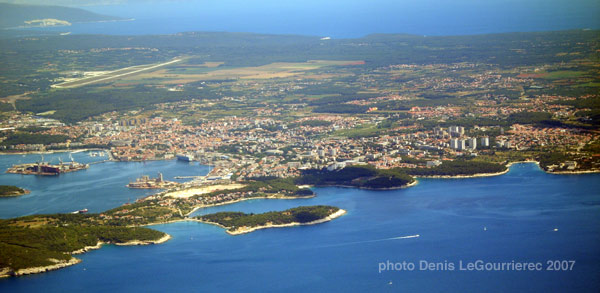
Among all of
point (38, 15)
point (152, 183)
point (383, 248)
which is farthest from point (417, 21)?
point (383, 248)

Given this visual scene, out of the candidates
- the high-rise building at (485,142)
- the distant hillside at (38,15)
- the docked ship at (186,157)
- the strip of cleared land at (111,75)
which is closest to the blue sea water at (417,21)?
the distant hillside at (38,15)

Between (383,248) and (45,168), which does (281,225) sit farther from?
(45,168)

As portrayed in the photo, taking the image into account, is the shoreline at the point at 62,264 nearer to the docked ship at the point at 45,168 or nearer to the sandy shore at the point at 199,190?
the sandy shore at the point at 199,190

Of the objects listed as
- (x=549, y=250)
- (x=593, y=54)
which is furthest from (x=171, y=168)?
(x=593, y=54)

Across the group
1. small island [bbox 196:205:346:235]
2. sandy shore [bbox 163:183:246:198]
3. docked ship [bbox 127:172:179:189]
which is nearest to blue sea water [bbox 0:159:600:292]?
small island [bbox 196:205:346:235]

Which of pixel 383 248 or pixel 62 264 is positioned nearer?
pixel 62 264

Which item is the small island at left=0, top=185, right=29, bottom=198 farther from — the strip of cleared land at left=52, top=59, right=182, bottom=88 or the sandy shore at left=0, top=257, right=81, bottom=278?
the strip of cleared land at left=52, top=59, right=182, bottom=88
